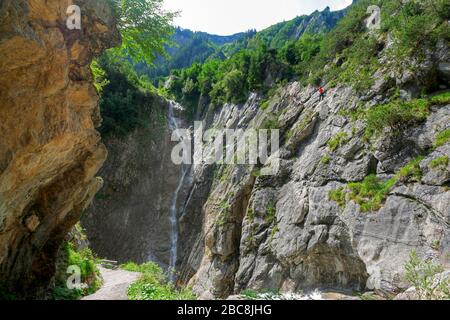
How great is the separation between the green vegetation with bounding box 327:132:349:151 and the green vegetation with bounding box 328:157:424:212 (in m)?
2.73

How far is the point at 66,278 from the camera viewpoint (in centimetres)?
1079

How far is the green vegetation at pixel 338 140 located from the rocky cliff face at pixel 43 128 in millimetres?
10774

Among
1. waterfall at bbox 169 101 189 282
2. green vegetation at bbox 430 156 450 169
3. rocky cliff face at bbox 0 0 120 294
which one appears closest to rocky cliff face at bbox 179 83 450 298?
green vegetation at bbox 430 156 450 169

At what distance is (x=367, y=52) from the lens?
1869 centimetres

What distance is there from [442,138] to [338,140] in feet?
16.7

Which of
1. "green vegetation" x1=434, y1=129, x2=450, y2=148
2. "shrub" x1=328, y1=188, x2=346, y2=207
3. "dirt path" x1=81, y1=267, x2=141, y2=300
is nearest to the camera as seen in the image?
"dirt path" x1=81, y1=267, x2=141, y2=300

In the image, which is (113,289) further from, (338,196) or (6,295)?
(338,196)

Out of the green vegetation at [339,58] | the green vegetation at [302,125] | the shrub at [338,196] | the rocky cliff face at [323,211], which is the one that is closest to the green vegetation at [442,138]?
the rocky cliff face at [323,211]

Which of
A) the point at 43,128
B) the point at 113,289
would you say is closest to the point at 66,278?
the point at 113,289

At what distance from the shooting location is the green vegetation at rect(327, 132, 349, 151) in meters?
16.1

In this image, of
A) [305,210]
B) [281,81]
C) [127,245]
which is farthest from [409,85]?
[127,245]

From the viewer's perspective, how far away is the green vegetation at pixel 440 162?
1091cm

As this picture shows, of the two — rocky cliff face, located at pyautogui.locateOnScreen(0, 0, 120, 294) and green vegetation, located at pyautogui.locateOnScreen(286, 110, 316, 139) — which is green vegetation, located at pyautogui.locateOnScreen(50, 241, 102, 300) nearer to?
→ rocky cliff face, located at pyautogui.locateOnScreen(0, 0, 120, 294)
